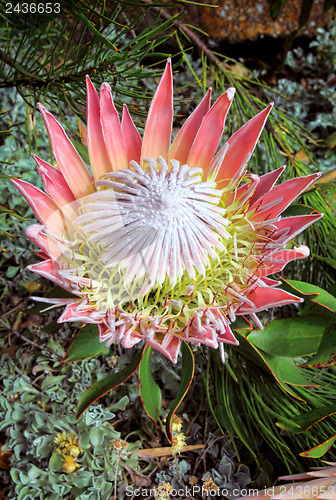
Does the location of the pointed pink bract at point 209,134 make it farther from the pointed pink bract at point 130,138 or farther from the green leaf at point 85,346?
the green leaf at point 85,346

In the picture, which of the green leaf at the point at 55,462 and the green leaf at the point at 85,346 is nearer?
the green leaf at the point at 85,346

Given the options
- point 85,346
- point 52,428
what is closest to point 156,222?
point 85,346

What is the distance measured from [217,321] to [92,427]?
2.42ft

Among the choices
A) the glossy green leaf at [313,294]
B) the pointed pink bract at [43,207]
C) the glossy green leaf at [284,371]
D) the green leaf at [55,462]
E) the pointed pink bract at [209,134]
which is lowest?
the green leaf at [55,462]

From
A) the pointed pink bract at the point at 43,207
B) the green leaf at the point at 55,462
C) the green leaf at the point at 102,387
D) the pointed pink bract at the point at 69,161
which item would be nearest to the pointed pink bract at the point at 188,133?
the pointed pink bract at the point at 69,161

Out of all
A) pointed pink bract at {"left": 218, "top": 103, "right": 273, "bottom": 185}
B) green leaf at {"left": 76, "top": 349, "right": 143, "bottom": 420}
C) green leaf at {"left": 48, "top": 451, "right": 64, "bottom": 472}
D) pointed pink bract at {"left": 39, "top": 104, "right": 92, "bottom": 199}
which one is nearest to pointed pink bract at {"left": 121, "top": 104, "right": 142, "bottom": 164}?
pointed pink bract at {"left": 39, "top": 104, "right": 92, "bottom": 199}

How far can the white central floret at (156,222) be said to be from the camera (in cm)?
112

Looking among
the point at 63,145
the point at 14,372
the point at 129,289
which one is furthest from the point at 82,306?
the point at 14,372

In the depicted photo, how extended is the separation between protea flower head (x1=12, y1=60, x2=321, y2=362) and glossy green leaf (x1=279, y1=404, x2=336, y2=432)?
37cm

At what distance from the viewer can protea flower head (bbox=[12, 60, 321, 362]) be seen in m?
1.09

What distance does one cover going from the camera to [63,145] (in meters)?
1.18

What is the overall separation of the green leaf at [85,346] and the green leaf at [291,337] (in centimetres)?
43

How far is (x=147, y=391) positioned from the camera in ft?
4.25

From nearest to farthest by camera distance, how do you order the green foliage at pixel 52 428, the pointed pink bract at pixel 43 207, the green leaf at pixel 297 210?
the pointed pink bract at pixel 43 207 < the green leaf at pixel 297 210 < the green foliage at pixel 52 428
